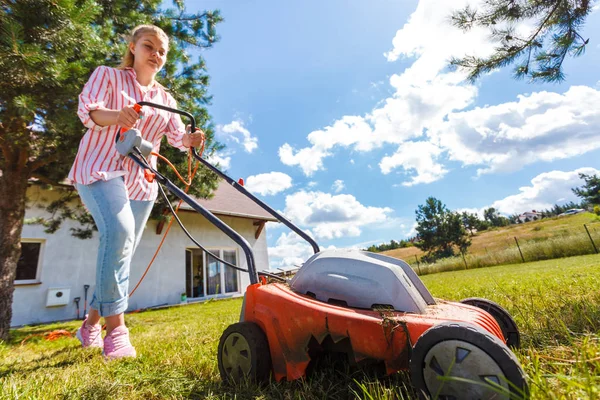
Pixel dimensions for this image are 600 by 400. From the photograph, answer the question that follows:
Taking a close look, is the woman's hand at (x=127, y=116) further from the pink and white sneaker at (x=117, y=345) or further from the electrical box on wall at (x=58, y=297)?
the electrical box on wall at (x=58, y=297)

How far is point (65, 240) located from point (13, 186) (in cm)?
528

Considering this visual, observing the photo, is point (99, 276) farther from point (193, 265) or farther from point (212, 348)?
point (193, 265)

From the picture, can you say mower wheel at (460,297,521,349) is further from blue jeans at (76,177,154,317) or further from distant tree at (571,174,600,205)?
distant tree at (571,174,600,205)

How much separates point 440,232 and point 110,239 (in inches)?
1431

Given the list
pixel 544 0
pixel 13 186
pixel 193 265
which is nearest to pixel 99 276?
pixel 13 186

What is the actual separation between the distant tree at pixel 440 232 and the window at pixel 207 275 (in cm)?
2781

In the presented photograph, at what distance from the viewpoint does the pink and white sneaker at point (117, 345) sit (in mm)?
1914

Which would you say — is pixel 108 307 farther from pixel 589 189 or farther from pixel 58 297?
pixel 589 189

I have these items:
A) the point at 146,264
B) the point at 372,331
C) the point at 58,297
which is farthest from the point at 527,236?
the point at 372,331

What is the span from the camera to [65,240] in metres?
8.34

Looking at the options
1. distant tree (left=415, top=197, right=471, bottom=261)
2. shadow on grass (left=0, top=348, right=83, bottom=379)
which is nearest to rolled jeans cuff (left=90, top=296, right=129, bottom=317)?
shadow on grass (left=0, top=348, right=83, bottom=379)

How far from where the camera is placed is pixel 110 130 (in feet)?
6.89

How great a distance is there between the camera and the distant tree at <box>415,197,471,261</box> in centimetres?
3406

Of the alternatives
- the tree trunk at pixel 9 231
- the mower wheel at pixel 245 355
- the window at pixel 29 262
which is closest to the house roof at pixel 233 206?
the window at pixel 29 262
